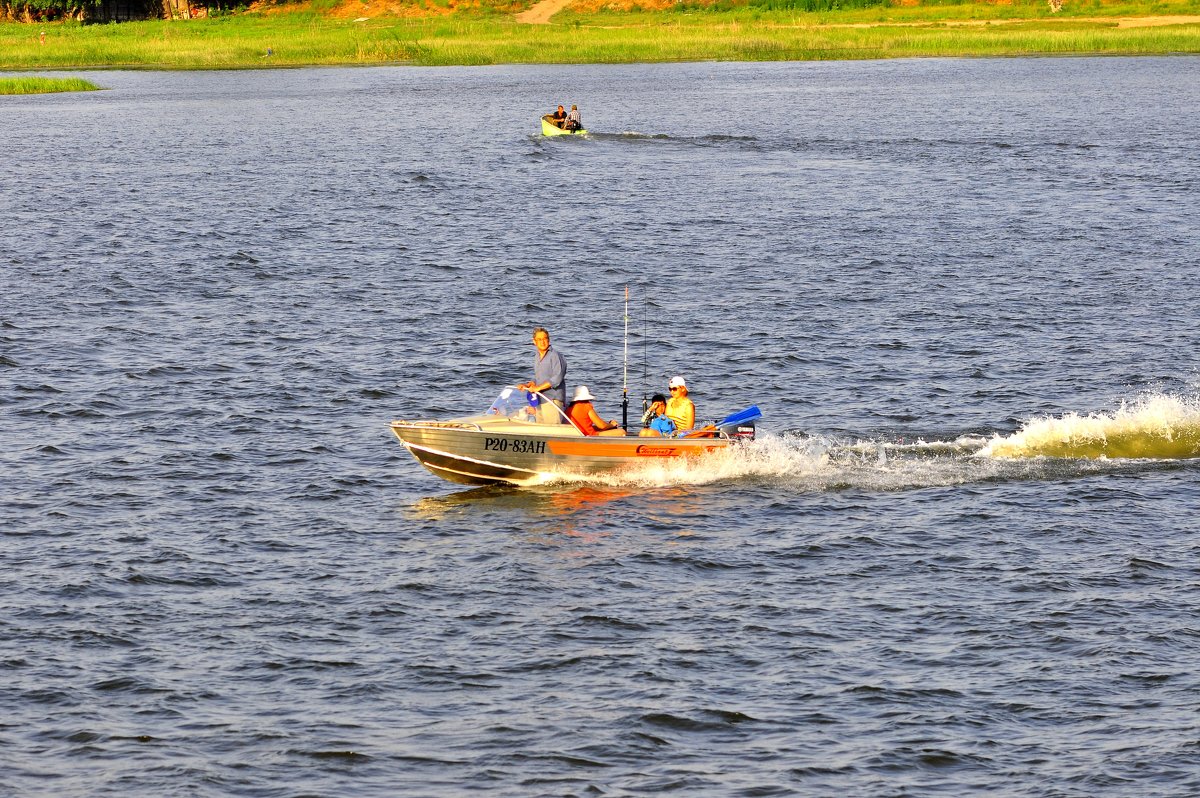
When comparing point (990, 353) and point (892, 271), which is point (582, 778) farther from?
point (892, 271)

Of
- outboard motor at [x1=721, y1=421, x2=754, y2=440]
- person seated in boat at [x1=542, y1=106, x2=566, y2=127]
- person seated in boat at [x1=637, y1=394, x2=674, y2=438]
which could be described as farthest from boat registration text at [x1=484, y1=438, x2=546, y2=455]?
person seated in boat at [x1=542, y1=106, x2=566, y2=127]

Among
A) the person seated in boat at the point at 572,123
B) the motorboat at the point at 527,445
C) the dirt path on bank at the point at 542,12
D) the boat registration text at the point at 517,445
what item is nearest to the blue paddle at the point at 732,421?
the motorboat at the point at 527,445

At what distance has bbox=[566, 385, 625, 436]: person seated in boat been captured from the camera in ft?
81.9

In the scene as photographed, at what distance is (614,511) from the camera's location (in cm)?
2434

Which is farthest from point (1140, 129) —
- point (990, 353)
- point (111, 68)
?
point (111, 68)

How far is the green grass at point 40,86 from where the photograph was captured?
4186 inches

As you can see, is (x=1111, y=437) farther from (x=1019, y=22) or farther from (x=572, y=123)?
(x=1019, y=22)

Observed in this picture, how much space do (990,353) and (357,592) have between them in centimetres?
1812

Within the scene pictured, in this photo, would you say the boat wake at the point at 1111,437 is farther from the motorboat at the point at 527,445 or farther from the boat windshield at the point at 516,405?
the boat windshield at the point at 516,405

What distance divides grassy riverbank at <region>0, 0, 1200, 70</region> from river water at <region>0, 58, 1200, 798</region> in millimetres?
62335

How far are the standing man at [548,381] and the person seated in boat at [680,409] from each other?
1.85 metres

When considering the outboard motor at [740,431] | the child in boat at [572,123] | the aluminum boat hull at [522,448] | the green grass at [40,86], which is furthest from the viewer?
the green grass at [40,86]

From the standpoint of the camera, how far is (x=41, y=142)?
81.4 metres

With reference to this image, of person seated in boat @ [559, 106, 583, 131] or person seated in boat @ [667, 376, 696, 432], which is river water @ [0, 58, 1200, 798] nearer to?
person seated in boat @ [667, 376, 696, 432]
